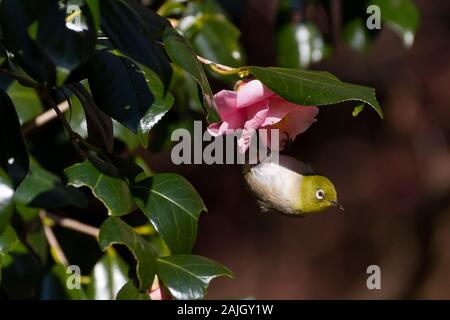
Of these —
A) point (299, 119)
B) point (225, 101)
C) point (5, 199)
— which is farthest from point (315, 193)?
point (5, 199)

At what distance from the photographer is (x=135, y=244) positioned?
108 centimetres

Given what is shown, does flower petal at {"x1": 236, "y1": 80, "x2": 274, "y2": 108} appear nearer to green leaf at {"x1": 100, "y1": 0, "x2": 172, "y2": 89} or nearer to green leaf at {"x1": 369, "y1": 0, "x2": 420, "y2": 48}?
green leaf at {"x1": 100, "y1": 0, "x2": 172, "y2": 89}

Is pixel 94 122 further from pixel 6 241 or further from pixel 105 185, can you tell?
pixel 6 241

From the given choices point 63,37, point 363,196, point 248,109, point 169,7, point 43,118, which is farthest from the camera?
point 363,196

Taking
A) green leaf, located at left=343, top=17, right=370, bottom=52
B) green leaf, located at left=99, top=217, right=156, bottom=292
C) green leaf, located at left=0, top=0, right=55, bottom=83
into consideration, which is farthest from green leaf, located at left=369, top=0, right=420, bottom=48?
green leaf, located at left=0, top=0, right=55, bottom=83

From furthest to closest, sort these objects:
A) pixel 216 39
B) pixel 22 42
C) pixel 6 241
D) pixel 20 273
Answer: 1. pixel 216 39
2. pixel 20 273
3. pixel 6 241
4. pixel 22 42

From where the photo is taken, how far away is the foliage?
0.86m

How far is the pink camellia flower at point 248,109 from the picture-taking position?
968 millimetres

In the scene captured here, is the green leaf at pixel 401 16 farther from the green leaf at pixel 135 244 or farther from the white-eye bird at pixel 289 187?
the green leaf at pixel 135 244

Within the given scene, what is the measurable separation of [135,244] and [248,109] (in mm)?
234
